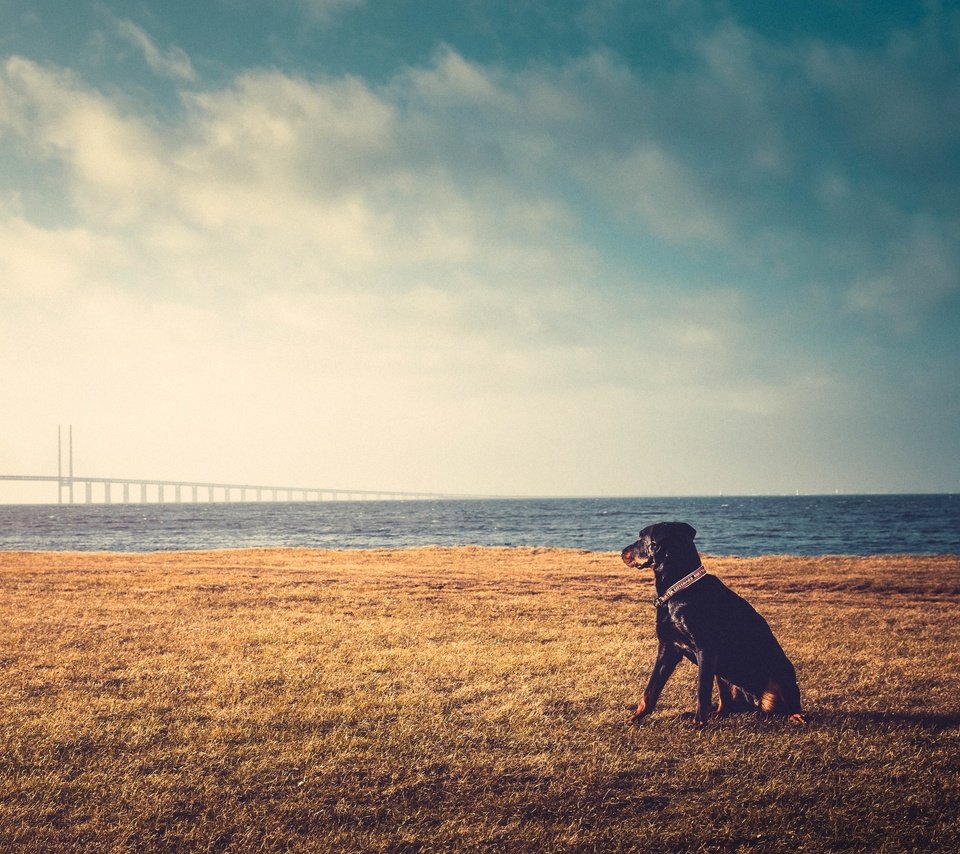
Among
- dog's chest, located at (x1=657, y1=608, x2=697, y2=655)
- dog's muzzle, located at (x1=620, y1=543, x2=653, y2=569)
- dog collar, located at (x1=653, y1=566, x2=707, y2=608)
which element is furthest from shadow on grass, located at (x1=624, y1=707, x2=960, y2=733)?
dog's muzzle, located at (x1=620, y1=543, x2=653, y2=569)

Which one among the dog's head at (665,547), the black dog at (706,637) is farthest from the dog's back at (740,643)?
the dog's head at (665,547)

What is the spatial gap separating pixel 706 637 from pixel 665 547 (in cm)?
93

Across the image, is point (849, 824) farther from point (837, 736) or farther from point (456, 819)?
point (456, 819)

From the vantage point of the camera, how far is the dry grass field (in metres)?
4.50

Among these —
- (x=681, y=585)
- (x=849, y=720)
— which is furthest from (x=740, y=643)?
(x=849, y=720)

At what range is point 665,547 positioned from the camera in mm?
6656

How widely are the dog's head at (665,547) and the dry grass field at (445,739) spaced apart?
1655 millimetres

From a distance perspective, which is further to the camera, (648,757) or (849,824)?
(648,757)

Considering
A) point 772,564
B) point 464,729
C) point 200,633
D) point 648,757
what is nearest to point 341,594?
point 200,633

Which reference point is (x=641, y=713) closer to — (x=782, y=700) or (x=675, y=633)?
(x=675, y=633)

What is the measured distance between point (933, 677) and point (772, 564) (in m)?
19.7

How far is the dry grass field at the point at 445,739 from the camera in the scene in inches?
177

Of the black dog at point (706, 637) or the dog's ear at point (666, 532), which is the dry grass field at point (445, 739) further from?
the dog's ear at point (666, 532)

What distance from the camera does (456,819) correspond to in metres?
4.61
